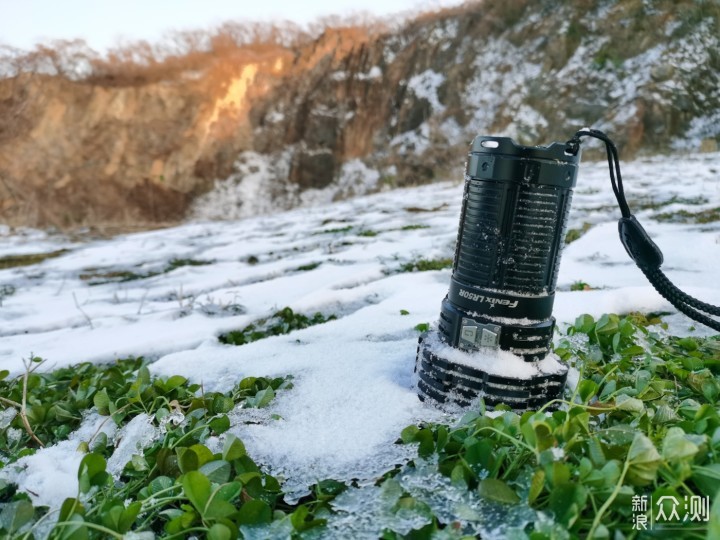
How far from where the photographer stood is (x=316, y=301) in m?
2.99

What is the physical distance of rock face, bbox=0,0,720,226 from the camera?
13422 mm

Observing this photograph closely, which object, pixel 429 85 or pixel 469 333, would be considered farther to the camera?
pixel 429 85

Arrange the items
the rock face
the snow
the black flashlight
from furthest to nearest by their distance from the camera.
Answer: the snow → the rock face → the black flashlight

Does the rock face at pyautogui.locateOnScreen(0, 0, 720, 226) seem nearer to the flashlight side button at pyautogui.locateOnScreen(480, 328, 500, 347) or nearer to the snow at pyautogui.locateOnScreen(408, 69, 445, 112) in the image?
the snow at pyautogui.locateOnScreen(408, 69, 445, 112)

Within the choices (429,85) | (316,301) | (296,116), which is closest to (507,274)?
(316,301)

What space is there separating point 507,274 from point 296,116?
15854mm

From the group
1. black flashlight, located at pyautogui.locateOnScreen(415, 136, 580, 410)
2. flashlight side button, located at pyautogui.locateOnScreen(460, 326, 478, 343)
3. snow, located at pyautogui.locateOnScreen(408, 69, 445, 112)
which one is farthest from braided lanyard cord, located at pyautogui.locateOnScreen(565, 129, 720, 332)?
snow, located at pyautogui.locateOnScreen(408, 69, 445, 112)

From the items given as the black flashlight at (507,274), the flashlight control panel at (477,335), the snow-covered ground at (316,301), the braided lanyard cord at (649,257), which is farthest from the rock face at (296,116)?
the flashlight control panel at (477,335)

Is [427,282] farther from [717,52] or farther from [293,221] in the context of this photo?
[717,52]

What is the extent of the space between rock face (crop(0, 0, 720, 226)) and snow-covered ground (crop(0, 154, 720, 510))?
302 inches

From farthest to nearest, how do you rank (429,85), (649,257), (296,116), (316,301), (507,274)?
(296,116)
(429,85)
(316,301)
(649,257)
(507,274)

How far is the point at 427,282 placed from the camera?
129 inches

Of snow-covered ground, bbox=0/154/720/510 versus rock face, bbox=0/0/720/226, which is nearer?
snow-covered ground, bbox=0/154/720/510

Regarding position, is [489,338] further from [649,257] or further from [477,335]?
[649,257]
